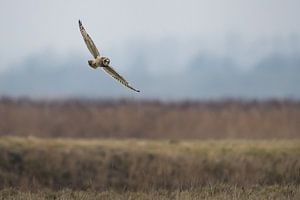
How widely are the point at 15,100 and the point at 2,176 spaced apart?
7748 mm

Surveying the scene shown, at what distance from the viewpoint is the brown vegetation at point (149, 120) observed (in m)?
19.6

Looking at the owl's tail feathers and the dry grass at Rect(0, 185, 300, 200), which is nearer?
the owl's tail feathers

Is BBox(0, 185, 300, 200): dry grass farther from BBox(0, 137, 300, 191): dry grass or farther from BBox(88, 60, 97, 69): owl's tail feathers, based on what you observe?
BBox(88, 60, 97, 69): owl's tail feathers

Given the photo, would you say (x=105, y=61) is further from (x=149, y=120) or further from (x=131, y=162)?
(x=149, y=120)

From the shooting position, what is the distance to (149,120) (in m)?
20.3

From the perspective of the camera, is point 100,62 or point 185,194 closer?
point 100,62

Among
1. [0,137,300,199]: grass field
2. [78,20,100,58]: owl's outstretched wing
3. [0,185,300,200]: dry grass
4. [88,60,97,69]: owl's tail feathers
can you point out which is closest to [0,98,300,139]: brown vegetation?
[0,137,300,199]: grass field

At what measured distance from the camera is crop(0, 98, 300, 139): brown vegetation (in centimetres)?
1961

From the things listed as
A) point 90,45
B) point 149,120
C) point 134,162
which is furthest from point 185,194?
point 149,120

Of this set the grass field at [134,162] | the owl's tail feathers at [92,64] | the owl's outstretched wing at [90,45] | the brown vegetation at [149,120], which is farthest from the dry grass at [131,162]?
the owl's tail feathers at [92,64]

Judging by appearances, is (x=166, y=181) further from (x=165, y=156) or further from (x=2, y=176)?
(x=2, y=176)

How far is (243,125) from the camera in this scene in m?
20.0

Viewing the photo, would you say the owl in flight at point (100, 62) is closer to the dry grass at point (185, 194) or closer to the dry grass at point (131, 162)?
the dry grass at point (185, 194)

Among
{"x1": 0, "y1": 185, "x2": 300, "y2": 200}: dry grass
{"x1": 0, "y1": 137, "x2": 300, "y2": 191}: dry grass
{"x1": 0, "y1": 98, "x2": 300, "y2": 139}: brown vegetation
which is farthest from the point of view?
{"x1": 0, "y1": 98, "x2": 300, "y2": 139}: brown vegetation
